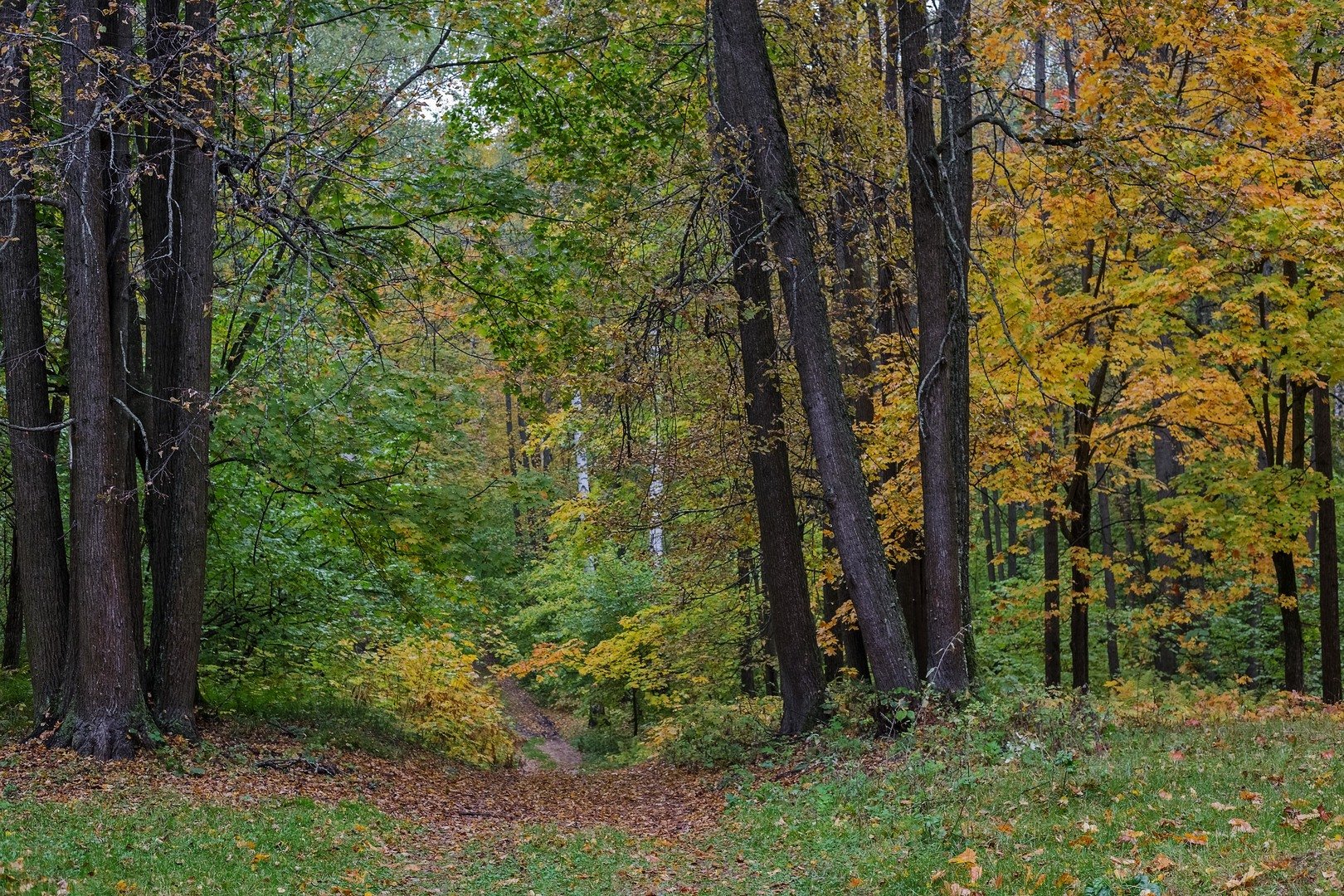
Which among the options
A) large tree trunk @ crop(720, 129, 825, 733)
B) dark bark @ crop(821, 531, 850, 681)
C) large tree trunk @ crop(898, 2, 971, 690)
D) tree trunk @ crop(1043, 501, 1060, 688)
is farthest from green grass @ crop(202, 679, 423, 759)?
tree trunk @ crop(1043, 501, 1060, 688)

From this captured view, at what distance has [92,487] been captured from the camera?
30.4 ft

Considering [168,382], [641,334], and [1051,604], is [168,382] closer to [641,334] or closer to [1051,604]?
[641,334]

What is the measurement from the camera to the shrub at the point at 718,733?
13.1 m

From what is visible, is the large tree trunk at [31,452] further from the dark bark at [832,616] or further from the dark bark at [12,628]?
the dark bark at [832,616]

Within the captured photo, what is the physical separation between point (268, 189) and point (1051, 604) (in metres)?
13.0

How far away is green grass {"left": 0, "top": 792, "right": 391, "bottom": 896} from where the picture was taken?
18.9 feet

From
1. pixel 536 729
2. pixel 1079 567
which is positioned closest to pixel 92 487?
pixel 1079 567

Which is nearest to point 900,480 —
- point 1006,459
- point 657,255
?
point 1006,459

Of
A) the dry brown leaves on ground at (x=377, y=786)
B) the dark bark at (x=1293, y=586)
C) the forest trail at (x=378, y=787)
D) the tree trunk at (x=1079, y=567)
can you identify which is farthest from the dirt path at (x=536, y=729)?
the dark bark at (x=1293, y=586)

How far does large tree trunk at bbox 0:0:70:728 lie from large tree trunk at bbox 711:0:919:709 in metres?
6.78

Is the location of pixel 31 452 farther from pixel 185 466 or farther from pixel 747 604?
pixel 747 604

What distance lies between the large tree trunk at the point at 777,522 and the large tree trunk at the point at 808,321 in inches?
78.9

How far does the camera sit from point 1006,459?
47.8ft

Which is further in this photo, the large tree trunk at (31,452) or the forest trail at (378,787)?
the large tree trunk at (31,452)
